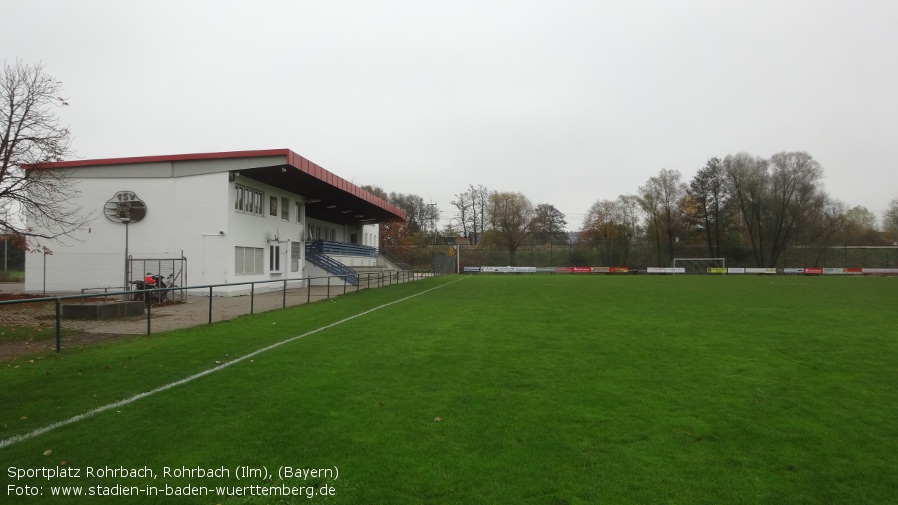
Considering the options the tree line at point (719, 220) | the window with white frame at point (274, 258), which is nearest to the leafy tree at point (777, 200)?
the tree line at point (719, 220)

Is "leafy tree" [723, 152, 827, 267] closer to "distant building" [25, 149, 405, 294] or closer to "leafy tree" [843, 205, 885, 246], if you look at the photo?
"leafy tree" [843, 205, 885, 246]

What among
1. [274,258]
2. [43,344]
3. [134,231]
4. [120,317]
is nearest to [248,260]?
[274,258]

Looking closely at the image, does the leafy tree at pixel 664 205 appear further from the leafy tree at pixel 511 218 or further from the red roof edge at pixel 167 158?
the red roof edge at pixel 167 158

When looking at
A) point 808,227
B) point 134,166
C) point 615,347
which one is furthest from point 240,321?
point 808,227

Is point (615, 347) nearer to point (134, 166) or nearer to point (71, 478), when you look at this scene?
point (71, 478)

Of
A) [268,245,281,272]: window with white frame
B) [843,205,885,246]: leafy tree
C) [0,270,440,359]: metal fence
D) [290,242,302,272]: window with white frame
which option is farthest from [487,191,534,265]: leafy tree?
[0,270,440,359]: metal fence

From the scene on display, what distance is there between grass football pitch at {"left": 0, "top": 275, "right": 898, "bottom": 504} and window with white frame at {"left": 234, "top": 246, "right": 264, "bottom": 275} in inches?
547

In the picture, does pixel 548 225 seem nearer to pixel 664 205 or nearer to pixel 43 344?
pixel 664 205

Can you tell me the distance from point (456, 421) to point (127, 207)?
23.2 m

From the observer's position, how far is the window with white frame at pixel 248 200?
2441 cm

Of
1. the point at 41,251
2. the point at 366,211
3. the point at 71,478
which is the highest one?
the point at 366,211

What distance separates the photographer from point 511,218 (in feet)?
241

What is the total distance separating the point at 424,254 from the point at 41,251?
49.2 m

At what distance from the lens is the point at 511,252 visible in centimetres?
6234
